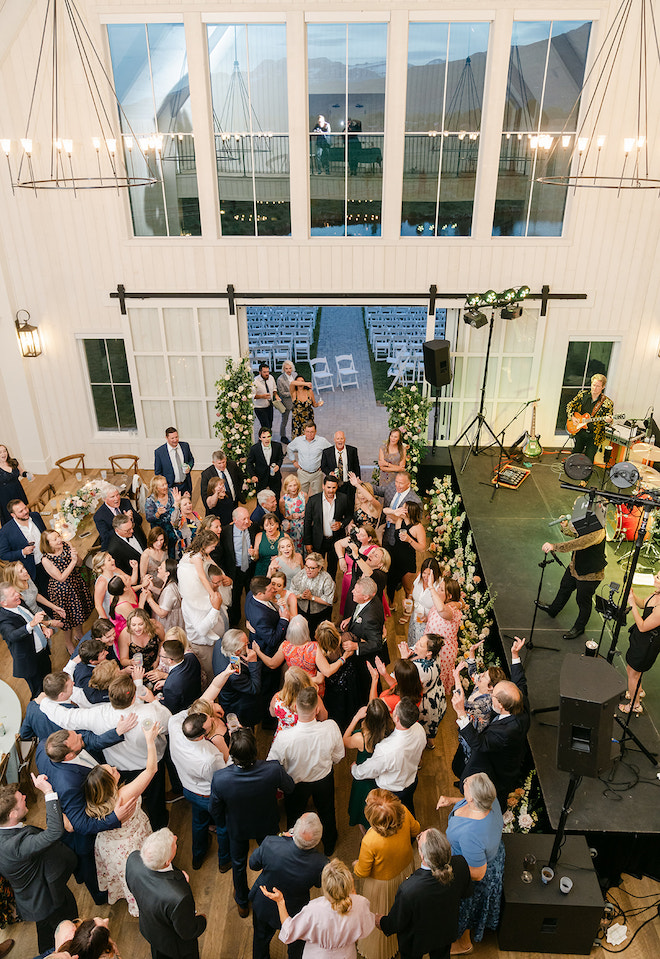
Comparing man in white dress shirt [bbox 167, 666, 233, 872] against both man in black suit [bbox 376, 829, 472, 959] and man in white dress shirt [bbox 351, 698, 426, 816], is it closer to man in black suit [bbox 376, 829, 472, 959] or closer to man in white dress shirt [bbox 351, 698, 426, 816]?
man in white dress shirt [bbox 351, 698, 426, 816]

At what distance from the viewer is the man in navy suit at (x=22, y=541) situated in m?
6.35

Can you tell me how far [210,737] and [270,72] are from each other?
8.02 metres

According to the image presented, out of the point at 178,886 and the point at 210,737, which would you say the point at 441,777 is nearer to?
the point at 210,737

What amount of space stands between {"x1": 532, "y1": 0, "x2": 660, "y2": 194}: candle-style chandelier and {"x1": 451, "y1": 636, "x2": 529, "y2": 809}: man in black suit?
6.22 meters

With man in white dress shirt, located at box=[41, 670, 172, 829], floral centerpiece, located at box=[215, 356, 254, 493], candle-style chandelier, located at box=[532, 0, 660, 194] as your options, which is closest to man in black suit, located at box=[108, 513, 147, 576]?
man in white dress shirt, located at box=[41, 670, 172, 829]

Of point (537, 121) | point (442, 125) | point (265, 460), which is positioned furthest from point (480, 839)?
point (537, 121)

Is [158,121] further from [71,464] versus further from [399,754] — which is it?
[399,754]

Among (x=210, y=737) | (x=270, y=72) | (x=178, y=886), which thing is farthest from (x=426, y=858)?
(x=270, y=72)

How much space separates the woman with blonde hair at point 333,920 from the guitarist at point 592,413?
6.72 meters

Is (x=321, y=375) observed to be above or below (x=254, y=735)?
below

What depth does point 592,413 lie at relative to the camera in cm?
880

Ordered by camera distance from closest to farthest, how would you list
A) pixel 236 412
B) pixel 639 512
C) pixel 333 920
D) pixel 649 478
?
pixel 333 920, pixel 639 512, pixel 649 478, pixel 236 412

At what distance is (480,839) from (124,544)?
157 inches

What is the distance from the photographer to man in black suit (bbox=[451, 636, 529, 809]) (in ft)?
14.2
